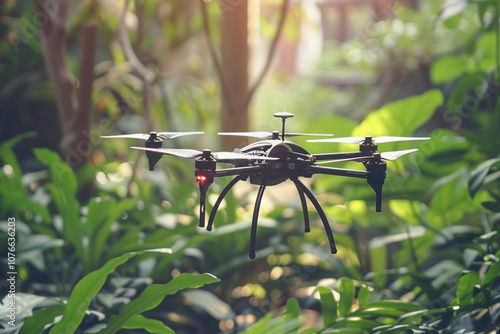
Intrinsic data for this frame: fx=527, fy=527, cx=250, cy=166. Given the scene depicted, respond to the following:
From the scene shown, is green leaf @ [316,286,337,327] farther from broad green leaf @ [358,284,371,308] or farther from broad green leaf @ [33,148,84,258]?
broad green leaf @ [33,148,84,258]

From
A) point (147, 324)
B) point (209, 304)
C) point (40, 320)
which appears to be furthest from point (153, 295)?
point (209, 304)

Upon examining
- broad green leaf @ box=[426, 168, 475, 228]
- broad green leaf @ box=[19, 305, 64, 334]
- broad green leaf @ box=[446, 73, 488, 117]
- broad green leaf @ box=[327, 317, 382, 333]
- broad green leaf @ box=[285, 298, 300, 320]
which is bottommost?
broad green leaf @ box=[327, 317, 382, 333]

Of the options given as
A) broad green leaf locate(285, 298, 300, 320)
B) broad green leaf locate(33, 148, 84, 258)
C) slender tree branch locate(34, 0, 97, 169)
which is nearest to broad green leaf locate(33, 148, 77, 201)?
broad green leaf locate(33, 148, 84, 258)

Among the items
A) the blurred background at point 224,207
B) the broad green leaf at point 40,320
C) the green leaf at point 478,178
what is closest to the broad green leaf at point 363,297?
A: the blurred background at point 224,207

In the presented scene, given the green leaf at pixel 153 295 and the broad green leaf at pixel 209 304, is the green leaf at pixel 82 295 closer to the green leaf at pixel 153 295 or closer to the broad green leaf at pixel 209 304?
the green leaf at pixel 153 295

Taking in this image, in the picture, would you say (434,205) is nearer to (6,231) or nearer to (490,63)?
(490,63)

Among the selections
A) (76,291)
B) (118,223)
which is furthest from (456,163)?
(76,291)

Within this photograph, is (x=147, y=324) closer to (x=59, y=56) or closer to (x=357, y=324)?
(x=357, y=324)
